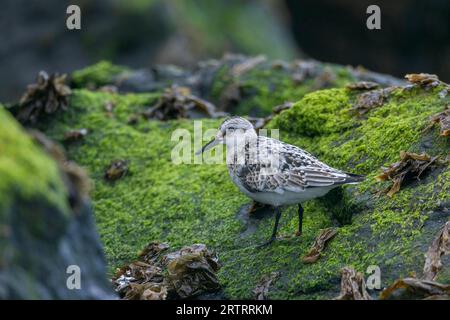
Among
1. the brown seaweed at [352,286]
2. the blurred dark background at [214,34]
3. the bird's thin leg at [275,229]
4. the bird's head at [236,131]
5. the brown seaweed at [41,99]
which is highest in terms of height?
the blurred dark background at [214,34]

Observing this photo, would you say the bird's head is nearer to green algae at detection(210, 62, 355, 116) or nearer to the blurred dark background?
green algae at detection(210, 62, 355, 116)

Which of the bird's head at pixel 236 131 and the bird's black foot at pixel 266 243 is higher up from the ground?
the bird's head at pixel 236 131

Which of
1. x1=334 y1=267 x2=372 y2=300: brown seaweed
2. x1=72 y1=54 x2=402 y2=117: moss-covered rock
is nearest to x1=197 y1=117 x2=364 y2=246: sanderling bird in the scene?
x1=334 y1=267 x2=372 y2=300: brown seaweed

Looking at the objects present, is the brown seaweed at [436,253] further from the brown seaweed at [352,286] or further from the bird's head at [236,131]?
the bird's head at [236,131]

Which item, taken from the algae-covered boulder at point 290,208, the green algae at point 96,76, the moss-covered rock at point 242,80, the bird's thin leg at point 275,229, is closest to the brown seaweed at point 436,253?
the algae-covered boulder at point 290,208

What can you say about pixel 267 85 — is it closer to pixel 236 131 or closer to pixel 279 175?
pixel 236 131

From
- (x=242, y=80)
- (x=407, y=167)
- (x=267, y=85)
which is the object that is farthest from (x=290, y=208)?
(x=242, y=80)
